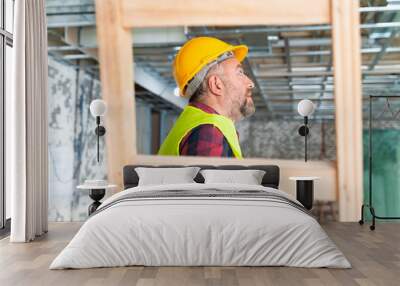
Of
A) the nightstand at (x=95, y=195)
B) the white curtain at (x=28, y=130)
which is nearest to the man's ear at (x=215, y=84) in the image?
the nightstand at (x=95, y=195)

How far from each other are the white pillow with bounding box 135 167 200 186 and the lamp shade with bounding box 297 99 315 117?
1.27 meters

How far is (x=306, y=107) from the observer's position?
6.35m

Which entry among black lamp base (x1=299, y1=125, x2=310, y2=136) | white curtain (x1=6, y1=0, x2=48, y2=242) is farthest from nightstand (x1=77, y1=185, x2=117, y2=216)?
black lamp base (x1=299, y1=125, x2=310, y2=136)

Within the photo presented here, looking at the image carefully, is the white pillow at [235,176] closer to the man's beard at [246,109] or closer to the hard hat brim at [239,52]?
the man's beard at [246,109]

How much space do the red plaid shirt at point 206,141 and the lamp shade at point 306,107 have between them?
0.87m

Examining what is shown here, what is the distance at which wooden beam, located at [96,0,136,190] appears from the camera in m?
6.62

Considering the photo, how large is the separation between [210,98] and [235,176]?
92 centimetres

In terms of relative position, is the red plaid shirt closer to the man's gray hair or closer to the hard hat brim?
the man's gray hair

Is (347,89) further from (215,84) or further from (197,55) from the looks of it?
(197,55)

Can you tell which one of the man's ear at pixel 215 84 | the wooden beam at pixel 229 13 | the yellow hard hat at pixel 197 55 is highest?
the wooden beam at pixel 229 13

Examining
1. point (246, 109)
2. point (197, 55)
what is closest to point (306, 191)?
point (246, 109)

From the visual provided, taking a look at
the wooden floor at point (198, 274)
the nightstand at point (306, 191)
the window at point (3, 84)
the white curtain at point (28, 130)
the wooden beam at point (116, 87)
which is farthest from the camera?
the wooden beam at point (116, 87)

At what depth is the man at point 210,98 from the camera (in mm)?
6352

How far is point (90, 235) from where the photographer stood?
4.13 m
